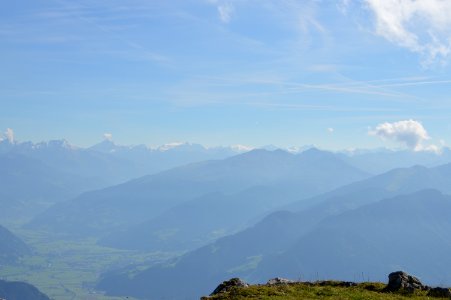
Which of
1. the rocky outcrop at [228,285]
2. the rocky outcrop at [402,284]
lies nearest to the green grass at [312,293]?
the rocky outcrop at [402,284]

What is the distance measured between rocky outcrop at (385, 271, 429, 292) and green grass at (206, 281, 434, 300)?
2.15 feet

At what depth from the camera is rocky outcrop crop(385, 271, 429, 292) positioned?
32.7 meters

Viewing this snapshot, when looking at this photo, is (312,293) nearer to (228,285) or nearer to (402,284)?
(402,284)

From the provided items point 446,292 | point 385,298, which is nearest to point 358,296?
point 385,298

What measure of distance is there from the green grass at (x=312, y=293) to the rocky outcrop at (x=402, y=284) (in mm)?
654

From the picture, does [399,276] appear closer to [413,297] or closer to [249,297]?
[413,297]

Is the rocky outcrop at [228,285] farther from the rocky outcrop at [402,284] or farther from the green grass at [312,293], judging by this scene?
the rocky outcrop at [402,284]

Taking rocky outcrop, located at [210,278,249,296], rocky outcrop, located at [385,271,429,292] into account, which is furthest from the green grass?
rocky outcrop, located at [210,278,249,296]

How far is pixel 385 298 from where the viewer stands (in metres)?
29.5

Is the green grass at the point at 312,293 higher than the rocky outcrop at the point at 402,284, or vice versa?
the rocky outcrop at the point at 402,284

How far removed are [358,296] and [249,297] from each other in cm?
719

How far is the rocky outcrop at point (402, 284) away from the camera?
107 feet

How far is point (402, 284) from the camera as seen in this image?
1299 inches

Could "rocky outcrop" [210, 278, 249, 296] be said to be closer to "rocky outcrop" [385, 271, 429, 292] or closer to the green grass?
the green grass
